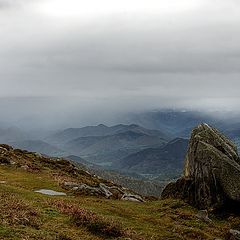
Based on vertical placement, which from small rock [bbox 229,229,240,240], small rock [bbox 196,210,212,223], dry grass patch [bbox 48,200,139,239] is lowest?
small rock [bbox 196,210,212,223]

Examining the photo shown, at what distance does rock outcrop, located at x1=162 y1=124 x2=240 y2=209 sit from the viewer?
43.0 meters

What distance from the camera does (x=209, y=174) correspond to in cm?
4450

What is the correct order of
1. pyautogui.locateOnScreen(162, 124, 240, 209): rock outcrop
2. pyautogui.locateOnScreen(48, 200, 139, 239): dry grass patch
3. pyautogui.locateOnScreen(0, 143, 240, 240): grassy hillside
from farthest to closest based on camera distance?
pyautogui.locateOnScreen(162, 124, 240, 209): rock outcrop
pyautogui.locateOnScreen(48, 200, 139, 239): dry grass patch
pyautogui.locateOnScreen(0, 143, 240, 240): grassy hillside

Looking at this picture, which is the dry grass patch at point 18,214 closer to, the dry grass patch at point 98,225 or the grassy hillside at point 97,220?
the grassy hillside at point 97,220

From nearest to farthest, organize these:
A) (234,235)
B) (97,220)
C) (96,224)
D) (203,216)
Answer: (96,224), (97,220), (234,235), (203,216)

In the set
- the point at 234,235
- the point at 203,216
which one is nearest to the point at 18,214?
the point at 234,235

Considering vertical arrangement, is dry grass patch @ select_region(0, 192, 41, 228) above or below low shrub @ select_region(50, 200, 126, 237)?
above

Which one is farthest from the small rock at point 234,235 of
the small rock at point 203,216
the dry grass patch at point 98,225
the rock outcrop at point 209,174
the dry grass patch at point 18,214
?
the dry grass patch at point 18,214

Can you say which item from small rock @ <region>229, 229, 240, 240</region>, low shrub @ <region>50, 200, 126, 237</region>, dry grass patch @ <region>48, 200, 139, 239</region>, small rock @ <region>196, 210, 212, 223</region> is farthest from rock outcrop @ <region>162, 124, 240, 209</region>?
low shrub @ <region>50, 200, 126, 237</region>

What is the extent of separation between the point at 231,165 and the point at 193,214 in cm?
680

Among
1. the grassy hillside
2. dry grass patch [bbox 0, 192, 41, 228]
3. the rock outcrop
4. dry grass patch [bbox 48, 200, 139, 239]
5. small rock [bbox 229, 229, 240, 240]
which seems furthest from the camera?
the rock outcrop

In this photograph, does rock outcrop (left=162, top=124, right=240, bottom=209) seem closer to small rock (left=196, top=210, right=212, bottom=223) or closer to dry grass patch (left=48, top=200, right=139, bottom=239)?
small rock (left=196, top=210, right=212, bottom=223)

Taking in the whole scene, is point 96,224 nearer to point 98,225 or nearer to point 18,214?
point 98,225

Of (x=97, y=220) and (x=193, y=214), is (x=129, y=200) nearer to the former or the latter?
(x=193, y=214)
